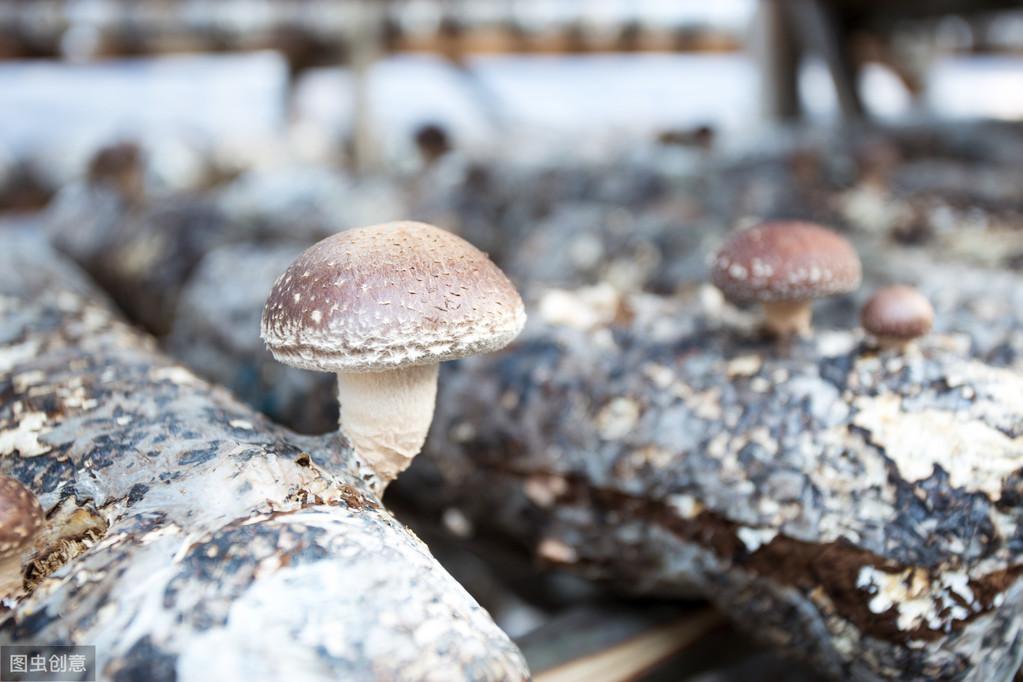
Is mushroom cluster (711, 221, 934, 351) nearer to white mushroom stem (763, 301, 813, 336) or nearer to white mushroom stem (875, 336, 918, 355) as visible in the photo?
white mushroom stem (875, 336, 918, 355)

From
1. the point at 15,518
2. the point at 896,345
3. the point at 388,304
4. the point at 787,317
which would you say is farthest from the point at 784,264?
the point at 15,518

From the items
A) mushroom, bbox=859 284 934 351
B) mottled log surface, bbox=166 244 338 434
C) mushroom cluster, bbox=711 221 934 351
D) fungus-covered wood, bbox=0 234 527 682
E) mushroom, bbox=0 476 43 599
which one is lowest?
mottled log surface, bbox=166 244 338 434

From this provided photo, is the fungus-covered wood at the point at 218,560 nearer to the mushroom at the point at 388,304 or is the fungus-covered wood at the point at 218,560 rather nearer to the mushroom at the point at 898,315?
the mushroom at the point at 388,304

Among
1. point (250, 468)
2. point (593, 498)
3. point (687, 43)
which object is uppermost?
point (687, 43)

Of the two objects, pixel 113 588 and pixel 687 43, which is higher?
pixel 687 43

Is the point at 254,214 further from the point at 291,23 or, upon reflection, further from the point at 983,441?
the point at 983,441

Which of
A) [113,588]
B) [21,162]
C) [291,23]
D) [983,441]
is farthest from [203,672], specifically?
[21,162]

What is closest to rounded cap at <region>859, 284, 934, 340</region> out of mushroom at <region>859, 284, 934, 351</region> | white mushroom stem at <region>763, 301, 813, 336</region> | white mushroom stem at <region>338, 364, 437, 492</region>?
mushroom at <region>859, 284, 934, 351</region>
